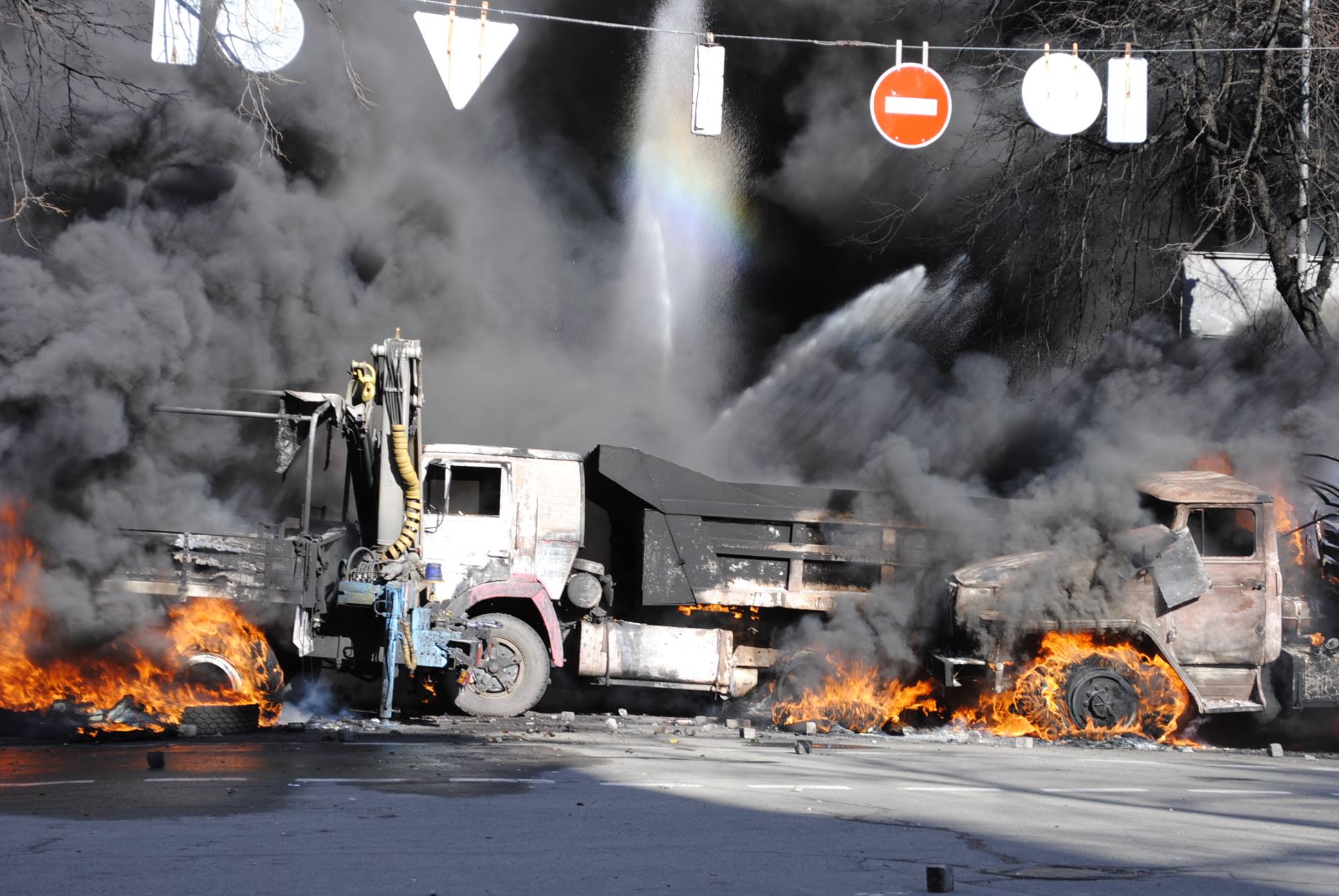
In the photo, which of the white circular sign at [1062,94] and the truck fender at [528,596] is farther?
the truck fender at [528,596]

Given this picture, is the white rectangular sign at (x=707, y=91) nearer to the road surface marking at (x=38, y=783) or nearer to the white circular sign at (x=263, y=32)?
the white circular sign at (x=263, y=32)

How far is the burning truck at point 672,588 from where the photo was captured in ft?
38.7

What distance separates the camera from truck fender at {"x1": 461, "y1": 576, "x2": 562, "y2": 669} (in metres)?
12.8

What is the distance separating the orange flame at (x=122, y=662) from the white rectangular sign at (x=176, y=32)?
199 inches

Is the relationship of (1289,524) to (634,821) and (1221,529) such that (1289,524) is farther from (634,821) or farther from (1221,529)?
(634,821)

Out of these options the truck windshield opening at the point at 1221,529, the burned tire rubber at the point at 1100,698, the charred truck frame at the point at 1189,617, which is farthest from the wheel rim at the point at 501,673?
the truck windshield opening at the point at 1221,529

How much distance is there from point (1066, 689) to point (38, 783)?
28.0ft

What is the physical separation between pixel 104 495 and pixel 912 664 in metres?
8.13

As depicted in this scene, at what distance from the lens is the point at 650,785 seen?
8.19m

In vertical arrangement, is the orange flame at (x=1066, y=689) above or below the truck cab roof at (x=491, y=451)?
below

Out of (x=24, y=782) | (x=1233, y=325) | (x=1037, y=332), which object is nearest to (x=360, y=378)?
(x=24, y=782)

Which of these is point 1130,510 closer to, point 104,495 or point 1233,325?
point 1233,325

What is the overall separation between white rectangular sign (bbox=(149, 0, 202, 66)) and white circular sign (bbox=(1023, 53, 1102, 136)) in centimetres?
673

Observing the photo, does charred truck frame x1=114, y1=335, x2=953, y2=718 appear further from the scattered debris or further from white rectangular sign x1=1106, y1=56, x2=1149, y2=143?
the scattered debris
